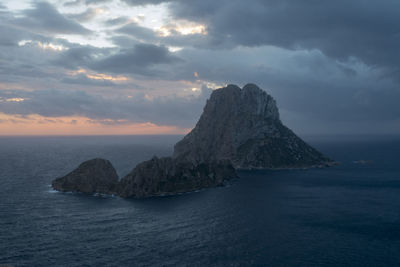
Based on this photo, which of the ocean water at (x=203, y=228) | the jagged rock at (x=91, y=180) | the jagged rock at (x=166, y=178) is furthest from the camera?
the jagged rock at (x=91, y=180)

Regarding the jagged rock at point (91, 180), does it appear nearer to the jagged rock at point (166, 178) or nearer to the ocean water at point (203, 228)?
the ocean water at point (203, 228)

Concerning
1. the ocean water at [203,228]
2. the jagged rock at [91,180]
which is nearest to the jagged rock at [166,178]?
the jagged rock at [91,180]

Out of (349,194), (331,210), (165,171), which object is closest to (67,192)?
(165,171)

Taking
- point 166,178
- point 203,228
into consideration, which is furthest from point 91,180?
point 203,228

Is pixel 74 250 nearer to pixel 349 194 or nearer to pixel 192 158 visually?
pixel 192 158

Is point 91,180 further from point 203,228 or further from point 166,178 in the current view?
point 203,228

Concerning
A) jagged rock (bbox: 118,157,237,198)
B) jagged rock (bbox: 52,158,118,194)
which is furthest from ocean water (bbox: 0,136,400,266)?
jagged rock (bbox: 118,157,237,198)

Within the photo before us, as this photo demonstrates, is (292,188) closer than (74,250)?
No

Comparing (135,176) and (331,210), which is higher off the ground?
(135,176)
